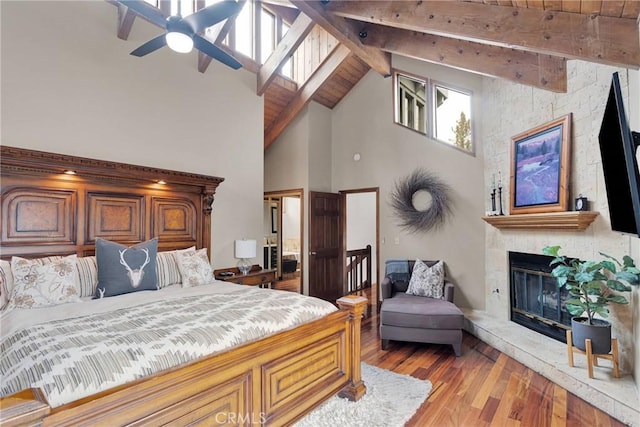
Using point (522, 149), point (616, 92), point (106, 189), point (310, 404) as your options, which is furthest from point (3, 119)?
point (522, 149)

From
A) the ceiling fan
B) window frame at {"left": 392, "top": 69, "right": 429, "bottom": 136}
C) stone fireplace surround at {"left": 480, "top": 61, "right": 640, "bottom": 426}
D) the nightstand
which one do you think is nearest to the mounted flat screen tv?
stone fireplace surround at {"left": 480, "top": 61, "right": 640, "bottom": 426}

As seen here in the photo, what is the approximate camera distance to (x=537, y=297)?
3.69 metres

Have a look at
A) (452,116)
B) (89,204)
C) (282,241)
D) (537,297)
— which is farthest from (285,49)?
(282,241)

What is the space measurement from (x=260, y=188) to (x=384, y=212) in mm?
2151

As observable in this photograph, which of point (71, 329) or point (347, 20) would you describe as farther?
point (347, 20)

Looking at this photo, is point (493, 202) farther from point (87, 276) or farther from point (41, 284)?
point (41, 284)

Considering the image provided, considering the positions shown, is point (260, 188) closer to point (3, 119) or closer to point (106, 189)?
point (106, 189)

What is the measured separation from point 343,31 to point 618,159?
3136 mm

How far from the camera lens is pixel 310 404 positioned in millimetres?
2109

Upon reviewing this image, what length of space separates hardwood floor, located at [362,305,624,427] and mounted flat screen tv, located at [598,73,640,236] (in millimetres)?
1409

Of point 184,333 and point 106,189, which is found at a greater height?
point 106,189

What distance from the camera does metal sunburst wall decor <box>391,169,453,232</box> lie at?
486 cm

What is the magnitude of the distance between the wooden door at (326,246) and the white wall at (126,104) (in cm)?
128

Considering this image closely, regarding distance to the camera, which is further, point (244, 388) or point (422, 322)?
point (422, 322)
